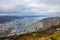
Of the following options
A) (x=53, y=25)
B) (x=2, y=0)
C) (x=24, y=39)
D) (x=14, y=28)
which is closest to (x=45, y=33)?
(x=53, y=25)

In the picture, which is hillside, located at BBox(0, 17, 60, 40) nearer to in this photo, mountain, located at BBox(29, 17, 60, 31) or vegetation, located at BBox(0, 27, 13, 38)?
mountain, located at BBox(29, 17, 60, 31)

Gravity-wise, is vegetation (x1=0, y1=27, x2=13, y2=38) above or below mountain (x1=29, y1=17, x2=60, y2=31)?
below

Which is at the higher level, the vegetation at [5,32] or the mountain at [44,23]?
the mountain at [44,23]

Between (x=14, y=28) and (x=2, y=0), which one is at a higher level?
(x=2, y=0)

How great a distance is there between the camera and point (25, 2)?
13.4 feet

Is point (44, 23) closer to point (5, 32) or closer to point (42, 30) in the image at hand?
point (42, 30)

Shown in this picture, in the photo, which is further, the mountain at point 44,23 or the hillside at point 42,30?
the mountain at point 44,23

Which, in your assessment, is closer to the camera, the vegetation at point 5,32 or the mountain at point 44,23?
the vegetation at point 5,32

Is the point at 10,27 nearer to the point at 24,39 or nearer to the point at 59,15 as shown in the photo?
the point at 24,39

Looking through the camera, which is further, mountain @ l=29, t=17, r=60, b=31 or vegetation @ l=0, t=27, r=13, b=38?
mountain @ l=29, t=17, r=60, b=31

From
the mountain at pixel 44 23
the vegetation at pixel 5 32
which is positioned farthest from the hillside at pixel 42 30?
the vegetation at pixel 5 32

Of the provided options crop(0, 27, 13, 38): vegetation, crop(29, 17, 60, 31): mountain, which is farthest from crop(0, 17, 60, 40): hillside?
crop(0, 27, 13, 38): vegetation

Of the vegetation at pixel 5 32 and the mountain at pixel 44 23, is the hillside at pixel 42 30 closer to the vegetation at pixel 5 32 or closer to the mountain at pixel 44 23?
the mountain at pixel 44 23

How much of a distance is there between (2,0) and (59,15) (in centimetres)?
185
